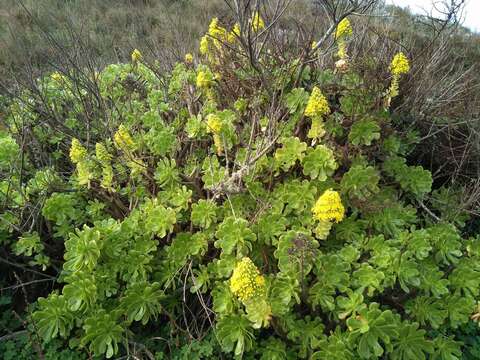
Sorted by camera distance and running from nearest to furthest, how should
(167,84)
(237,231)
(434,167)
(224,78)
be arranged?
1. (237,231)
2. (224,78)
3. (434,167)
4. (167,84)

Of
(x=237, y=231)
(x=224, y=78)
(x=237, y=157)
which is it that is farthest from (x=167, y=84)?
(x=237, y=231)

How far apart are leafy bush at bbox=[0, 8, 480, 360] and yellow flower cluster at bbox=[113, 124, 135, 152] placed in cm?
1

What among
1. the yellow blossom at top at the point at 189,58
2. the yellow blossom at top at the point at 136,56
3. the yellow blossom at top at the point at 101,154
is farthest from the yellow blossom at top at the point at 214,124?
the yellow blossom at top at the point at 136,56

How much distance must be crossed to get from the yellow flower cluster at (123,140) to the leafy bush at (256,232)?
1 cm

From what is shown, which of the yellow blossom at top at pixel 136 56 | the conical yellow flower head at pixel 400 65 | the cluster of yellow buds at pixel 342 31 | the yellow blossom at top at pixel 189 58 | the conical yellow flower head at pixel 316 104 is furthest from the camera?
the yellow blossom at top at pixel 136 56

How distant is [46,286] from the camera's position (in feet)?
8.68

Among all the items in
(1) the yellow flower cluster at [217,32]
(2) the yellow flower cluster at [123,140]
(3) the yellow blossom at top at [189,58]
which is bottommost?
(2) the yellow flower cluster at [123,140]

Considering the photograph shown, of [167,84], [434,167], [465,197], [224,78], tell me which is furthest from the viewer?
[167,84]

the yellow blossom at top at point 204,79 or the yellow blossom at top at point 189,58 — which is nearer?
the yellow blossom at top at point 204,79

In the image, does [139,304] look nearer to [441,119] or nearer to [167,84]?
[167,84]

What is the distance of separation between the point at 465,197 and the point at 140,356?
1.98 meters

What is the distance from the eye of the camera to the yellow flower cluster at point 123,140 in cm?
251

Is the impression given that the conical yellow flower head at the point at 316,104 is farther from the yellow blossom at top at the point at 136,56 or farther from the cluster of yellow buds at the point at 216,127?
the yellow blossom at top at the point at 136,56

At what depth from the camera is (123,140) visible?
2506 millimetres
